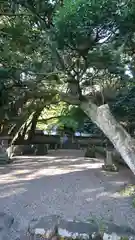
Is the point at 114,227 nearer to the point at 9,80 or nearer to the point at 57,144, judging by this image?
the point at 9,80

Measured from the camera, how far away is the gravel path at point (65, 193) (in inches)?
162

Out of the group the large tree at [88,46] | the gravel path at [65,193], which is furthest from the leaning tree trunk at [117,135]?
the gravel path at [65,193]

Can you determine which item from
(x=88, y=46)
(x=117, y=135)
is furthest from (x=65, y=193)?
(x=88, y=46)

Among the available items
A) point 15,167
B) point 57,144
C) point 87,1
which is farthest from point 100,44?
point 57,144

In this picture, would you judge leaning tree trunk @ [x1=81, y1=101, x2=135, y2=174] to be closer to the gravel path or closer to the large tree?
the large tree

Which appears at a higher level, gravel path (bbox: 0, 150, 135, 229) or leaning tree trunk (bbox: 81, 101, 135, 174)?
leaning tree trunk (bbox: 81, 101, 135, 174)

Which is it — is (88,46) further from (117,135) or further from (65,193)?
(65,193)

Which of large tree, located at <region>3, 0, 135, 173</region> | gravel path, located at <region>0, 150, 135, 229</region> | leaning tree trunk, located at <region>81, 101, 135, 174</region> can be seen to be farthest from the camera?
leaning tree trunk, located at <region>81, 101, 135, 174</region>

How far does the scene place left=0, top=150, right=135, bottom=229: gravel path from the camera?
4.11 metres

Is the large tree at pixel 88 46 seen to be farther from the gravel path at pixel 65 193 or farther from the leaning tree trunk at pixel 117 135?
the gravel path at pixel 65 193

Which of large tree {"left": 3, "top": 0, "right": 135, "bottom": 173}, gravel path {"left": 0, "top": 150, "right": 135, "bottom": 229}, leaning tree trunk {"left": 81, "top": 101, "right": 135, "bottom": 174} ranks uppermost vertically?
large tree {"left": 3, "top": 0, "right": 135, "bottom": 173}

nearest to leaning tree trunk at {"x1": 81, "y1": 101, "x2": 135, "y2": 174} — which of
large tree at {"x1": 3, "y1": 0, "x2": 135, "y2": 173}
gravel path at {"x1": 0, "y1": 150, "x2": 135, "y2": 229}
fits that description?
large tree at {"x1": 3, "y1": 0, "x2": 135, "y2": 173}

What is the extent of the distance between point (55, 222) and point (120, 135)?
5.82 ft

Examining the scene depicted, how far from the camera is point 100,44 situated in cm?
411
